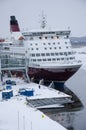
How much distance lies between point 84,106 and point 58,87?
25.5 ft

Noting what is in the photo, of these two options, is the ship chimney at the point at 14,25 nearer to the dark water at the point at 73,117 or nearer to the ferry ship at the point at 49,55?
the ferry ship at the point at 49,55

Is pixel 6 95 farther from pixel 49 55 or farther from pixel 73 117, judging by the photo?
pixel 49 55

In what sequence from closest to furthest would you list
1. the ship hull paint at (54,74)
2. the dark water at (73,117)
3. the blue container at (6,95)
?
1. the dark water at (73,117)
2. the blue container at (6,95)
3. the ship hull paint at (54,74)

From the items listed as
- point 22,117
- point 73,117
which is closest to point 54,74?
point 73,117

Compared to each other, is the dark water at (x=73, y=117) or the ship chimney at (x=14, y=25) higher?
the ship chimney at (x=14, y=25)

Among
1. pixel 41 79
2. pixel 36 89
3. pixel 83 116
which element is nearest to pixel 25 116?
pixel 83 116

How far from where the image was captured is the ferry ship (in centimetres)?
3173

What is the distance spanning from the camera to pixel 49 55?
107ft

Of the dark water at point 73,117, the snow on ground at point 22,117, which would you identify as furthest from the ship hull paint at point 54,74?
the snow on ground at point 22,117

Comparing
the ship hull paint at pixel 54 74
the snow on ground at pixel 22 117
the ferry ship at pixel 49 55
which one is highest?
the ferry ship at pixel 49 55

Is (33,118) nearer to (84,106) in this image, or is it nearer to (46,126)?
(46,126)

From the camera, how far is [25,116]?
18.5 metres

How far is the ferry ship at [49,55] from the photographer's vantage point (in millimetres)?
31734

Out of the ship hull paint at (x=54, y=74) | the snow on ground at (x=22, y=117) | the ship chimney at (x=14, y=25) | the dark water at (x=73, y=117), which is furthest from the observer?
the ship chimney at (x=14, y=25)
